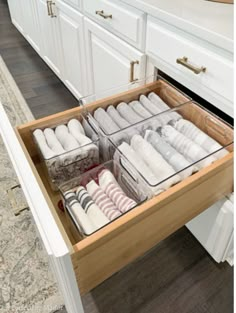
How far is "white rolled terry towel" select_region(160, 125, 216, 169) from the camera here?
665 millimetres

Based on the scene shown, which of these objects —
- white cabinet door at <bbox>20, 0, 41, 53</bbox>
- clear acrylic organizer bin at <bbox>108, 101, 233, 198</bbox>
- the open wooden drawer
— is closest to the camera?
the open wooden drawer

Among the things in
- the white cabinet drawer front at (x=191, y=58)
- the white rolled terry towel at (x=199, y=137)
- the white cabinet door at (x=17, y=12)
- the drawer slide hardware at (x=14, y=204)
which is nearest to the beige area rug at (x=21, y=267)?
the drawer slide hardware at (x=14, y=204)

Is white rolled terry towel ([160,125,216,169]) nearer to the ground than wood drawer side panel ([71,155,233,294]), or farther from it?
farther from it

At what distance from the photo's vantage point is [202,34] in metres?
0.67

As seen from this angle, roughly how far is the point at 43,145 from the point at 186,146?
0.35m

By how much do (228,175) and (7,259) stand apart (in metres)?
0.86

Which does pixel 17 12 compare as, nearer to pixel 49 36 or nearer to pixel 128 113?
pixel 49 36

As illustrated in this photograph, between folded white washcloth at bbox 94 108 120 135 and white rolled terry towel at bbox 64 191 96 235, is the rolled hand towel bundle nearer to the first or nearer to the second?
folded white washcloth at bbox 94 108 120 135

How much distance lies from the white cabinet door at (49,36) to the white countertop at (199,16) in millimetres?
903

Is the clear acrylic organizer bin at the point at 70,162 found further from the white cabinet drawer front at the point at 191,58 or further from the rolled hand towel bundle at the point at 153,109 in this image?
the white cabinet drawer front at the point at 191,58

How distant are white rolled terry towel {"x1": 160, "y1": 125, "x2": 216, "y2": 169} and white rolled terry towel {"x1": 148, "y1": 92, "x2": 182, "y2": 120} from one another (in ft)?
0.17

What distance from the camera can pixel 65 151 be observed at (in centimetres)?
71

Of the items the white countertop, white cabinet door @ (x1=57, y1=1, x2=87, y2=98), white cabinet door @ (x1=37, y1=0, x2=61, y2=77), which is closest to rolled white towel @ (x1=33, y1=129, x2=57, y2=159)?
the white countertop

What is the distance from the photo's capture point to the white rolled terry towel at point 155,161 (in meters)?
0.61
